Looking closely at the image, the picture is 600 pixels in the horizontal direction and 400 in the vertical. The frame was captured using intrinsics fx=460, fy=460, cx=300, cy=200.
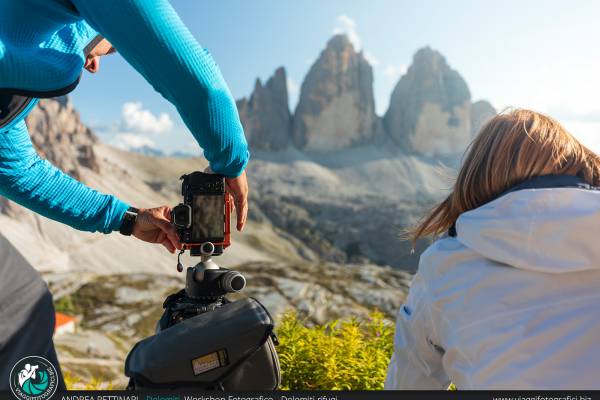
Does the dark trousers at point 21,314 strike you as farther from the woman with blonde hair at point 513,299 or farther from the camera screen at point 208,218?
the woman with blonde hair at point 513,299

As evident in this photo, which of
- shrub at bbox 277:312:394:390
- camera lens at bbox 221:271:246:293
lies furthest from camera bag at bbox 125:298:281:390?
shrub at bbox 277:312:394:390

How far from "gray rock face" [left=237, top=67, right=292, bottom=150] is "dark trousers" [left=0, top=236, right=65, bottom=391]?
12723 centimetres

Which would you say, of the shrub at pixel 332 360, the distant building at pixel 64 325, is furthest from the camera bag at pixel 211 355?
the distant building at pixel 64 325

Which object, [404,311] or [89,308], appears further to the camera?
[89,308]

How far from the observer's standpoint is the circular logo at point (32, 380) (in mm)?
1929

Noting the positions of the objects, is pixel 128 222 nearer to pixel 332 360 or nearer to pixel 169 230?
pixel 169 230

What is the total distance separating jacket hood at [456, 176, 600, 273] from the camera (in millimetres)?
1640

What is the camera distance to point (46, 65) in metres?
1.72

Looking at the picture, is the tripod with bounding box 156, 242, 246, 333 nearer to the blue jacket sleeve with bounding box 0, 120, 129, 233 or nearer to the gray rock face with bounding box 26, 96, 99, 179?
the blue jacket sleeve with bounding box 0, 120, 129, 233

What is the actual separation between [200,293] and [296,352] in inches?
71.6

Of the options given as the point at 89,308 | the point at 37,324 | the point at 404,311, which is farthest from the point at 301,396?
the point at 89,308

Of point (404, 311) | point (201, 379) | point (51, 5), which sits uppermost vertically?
point (51, 5)

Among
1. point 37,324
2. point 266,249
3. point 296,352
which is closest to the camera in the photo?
point 37,324

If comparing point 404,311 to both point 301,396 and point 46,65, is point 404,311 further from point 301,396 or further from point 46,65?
point 46,65
